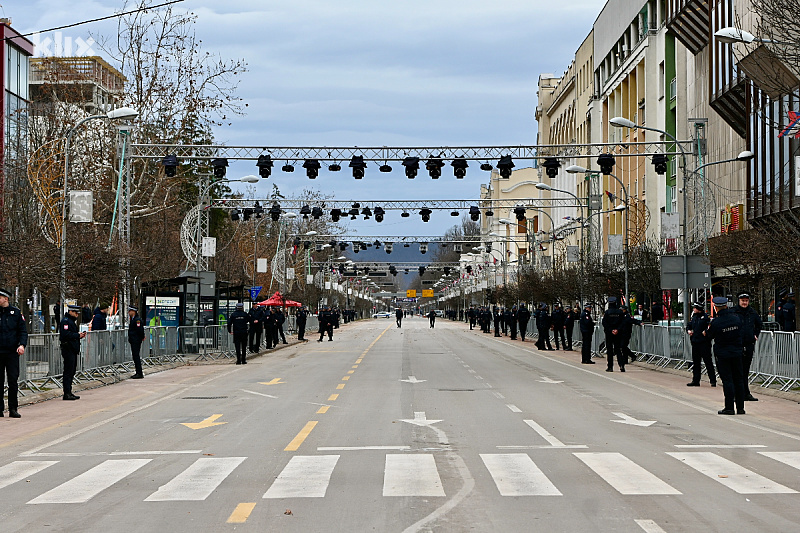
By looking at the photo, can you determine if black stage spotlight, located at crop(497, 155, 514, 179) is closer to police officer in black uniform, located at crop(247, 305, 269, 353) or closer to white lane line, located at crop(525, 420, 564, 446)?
police officer in black uniform, located at crop(247, 305, 269, 353)

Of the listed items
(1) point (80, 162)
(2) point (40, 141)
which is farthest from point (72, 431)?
(1) point (80, 162)

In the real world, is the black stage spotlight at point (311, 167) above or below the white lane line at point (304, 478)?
above

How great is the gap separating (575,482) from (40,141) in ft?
122

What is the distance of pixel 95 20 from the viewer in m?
21.8

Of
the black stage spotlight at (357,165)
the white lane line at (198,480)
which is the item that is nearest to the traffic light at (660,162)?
the black stage spotlight at (357,165)

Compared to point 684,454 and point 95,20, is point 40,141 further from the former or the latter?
point 684,454

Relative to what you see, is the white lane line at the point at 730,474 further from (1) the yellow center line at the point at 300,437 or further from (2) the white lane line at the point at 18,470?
(2) the white lane line at the point at 18,470

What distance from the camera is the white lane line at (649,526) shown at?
787 cm

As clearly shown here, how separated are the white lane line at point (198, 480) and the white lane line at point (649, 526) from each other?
3.81 m

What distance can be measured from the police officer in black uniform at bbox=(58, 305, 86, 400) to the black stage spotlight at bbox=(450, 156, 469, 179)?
18331mm

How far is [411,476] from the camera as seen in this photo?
1048cm

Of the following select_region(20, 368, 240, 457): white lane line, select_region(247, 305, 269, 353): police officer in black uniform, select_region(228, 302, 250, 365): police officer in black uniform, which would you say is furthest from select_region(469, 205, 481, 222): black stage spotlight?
select_region(20, 368, 240, 457): white lane line

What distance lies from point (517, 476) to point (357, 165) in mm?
27295

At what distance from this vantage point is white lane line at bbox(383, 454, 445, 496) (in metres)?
9.61
